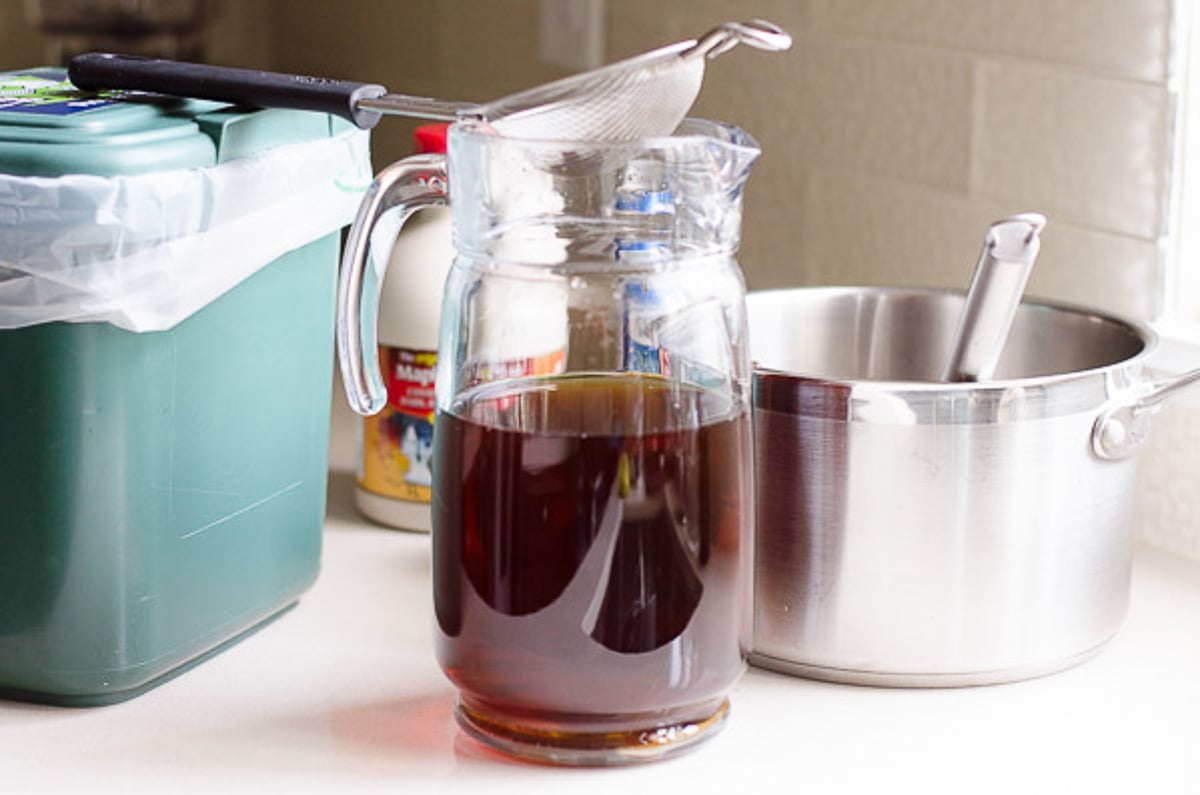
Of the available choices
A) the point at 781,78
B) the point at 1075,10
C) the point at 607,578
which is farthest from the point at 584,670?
the point at 781,78

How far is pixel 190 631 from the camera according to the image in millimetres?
886

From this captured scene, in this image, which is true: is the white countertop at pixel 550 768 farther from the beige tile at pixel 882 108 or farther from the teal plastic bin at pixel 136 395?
the beige tile at pixel 882 108

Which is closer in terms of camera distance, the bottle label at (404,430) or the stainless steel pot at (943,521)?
the stainless steel pot at (943,521)

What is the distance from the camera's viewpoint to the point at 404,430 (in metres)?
1.11

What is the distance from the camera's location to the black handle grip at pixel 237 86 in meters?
0.86

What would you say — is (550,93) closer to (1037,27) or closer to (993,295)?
(993,295)

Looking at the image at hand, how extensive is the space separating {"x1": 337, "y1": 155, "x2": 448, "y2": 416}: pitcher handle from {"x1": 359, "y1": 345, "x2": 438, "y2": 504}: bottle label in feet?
0.79

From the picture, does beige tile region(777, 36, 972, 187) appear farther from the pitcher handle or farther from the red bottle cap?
the pitcher handle

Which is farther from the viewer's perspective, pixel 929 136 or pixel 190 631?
pixel 929 136

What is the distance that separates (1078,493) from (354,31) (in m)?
1.16

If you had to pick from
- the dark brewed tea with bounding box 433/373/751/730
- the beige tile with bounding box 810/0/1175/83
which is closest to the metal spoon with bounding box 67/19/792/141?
the dark brewed tea with bounding box 433/373/751/730

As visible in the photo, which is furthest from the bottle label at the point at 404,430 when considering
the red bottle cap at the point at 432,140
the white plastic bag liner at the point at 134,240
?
the white plastic bag liner at the point at 134,240

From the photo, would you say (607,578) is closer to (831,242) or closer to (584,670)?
(584,670)

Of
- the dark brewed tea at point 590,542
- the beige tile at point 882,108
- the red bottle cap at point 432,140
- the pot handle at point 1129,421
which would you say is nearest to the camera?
the dark brewed tea at point 590,542
